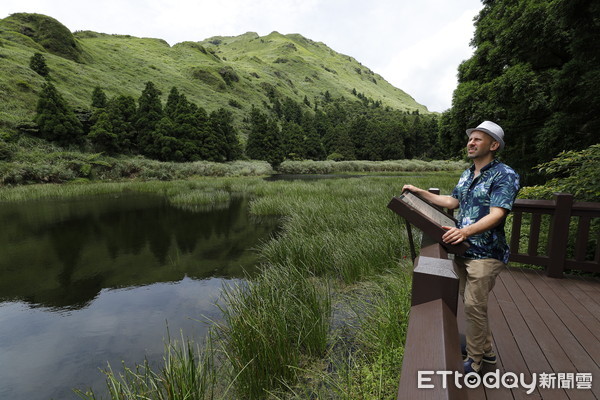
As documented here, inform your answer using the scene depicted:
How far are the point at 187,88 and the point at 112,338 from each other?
204 ft

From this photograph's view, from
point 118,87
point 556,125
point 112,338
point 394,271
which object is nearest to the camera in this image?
point 112,338

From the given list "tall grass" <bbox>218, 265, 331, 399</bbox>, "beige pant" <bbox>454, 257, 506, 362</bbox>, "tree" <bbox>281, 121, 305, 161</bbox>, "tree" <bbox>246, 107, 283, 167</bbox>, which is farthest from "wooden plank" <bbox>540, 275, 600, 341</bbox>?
"tree" <bbox>281, 121, 305, 161</bbox>

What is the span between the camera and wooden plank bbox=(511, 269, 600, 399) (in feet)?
6.86

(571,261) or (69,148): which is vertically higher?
(69,148)

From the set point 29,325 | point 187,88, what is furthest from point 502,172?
point 187,88

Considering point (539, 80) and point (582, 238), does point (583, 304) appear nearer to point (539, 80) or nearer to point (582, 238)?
point (582, 238)

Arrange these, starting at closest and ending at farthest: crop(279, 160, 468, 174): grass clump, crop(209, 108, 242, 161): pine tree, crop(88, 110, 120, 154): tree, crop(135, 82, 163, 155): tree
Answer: crop(88, 110, 120, 154): tree, crop(135, 82, 163, 155): tree, crop(209, 108, 242, 161): pine tree, crop(279, 160, 468, 174): grass clump

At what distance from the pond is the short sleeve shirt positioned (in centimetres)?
336

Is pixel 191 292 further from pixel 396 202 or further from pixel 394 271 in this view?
pixel 396 202

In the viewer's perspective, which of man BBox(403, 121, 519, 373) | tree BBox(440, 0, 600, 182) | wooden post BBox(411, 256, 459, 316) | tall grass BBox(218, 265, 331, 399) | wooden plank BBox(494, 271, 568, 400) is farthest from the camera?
tree BBox(440, 0, 600, 182)

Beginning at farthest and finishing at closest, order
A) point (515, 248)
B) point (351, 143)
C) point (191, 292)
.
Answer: point (351, 143), point (191, 292), point (515, 248)

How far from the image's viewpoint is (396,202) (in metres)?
1.99

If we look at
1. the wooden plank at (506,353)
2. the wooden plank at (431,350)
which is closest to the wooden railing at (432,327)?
the wooden plank at (431,350)

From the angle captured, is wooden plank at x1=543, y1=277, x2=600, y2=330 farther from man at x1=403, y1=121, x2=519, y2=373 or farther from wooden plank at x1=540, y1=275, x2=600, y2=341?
man at x1=403, y1=121, x2=519, y2=373
